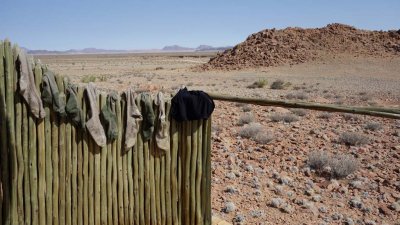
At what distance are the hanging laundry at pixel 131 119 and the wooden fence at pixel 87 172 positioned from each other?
0.07m

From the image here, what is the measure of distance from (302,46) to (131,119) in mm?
39508

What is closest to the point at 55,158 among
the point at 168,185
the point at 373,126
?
the point at 168,185

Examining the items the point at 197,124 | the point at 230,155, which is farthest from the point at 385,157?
the point at 197,124

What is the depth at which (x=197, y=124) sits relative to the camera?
A: 13.7 ft

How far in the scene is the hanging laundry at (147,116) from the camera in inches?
155

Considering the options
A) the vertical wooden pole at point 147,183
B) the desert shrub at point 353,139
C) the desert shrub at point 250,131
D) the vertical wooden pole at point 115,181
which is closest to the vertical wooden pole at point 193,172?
the vertical wooden pole at point 147,183

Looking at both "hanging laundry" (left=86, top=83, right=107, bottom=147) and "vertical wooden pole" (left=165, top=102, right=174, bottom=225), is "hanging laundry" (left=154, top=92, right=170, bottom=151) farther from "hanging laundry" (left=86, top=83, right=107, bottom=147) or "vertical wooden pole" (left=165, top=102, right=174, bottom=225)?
"hanging laundry" (left=86, top=83, right=107, bottom=147)

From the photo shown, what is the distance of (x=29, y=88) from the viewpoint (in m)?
3.54

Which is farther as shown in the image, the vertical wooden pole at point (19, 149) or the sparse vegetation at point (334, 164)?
the sparse vegetation at point (334, 164)

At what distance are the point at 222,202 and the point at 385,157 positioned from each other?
12.6ft

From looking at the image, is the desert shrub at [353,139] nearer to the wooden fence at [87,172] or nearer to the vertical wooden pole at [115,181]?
the wooden fence at [87,172]

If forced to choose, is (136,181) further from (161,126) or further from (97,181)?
(161,126)

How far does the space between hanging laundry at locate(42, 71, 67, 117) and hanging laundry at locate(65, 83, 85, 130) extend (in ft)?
0.21

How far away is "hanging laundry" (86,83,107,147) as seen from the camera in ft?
12.3
